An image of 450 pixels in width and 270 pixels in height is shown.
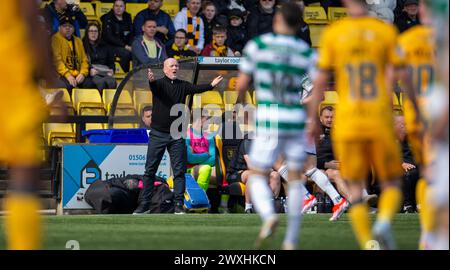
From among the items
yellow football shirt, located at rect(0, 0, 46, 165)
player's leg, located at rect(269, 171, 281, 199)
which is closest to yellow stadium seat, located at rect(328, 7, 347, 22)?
player's leg, located at rect(269, 171, 281, 199)

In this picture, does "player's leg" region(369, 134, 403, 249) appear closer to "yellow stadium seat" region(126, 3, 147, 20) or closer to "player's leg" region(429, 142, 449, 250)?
"player's leg" region(429, 142, 449, 250)

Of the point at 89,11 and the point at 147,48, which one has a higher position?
the point at 89,11

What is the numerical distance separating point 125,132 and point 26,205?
12.6 meters

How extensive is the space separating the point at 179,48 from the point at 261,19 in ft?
6.73

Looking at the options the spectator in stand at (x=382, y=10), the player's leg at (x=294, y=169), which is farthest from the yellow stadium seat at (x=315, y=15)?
the player's leg at (x=294, y=169)

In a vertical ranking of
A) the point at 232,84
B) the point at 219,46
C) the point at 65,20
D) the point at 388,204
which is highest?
the point at 65,20

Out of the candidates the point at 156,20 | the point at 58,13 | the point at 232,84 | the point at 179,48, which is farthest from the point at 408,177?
the point at 58,13

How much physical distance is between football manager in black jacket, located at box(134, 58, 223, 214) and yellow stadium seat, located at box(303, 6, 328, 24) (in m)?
7.75

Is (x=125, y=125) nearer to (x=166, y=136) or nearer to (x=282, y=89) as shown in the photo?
(x=166, y=136)

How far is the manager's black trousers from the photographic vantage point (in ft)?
59.9

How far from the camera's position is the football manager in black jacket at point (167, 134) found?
1831cm

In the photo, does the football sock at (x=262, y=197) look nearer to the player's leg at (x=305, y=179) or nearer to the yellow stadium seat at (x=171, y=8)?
the player's leg at (x=305, y=179)

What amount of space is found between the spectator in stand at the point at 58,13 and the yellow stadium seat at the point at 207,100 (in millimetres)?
3241

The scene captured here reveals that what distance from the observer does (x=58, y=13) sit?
22734 mm
